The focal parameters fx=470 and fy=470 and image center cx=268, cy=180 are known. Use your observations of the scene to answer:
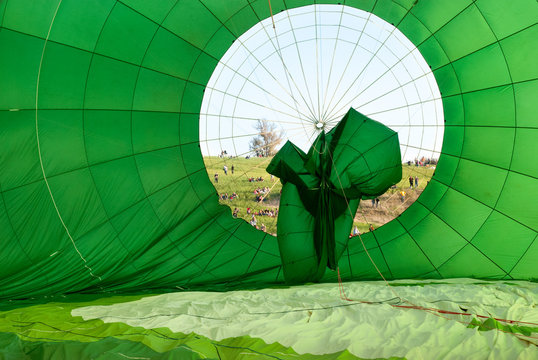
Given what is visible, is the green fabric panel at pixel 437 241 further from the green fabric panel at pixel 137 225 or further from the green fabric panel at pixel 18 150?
the green fabric panel at pixel 18 150

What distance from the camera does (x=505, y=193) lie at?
181 inches

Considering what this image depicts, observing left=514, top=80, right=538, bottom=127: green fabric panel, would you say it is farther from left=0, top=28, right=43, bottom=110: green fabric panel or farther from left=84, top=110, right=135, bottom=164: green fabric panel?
left=0, top=28, right=43, bottom=110: green fabric panel

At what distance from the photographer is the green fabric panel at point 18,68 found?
3938mm

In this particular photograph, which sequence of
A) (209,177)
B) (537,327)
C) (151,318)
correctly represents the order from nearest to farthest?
1. (537,327)
2. (151,318)
3. (209,177)

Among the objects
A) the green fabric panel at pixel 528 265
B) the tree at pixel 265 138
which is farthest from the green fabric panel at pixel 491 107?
the tree at pixel 265 138

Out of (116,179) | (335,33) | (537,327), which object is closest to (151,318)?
(116,179)

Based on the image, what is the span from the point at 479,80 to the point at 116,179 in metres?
3.53

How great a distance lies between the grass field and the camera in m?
4.74

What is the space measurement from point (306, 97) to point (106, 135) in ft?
6.21

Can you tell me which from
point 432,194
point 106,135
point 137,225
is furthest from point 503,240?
point 106,135

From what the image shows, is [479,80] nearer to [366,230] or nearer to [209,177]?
[366,230]

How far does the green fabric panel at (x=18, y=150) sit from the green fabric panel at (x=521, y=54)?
4.26m

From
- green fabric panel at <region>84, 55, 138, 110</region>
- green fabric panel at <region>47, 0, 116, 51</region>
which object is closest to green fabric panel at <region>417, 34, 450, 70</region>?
green fabric panel at <region>84, 55, 138, 110</region>

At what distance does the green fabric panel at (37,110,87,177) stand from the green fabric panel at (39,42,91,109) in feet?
0.28
